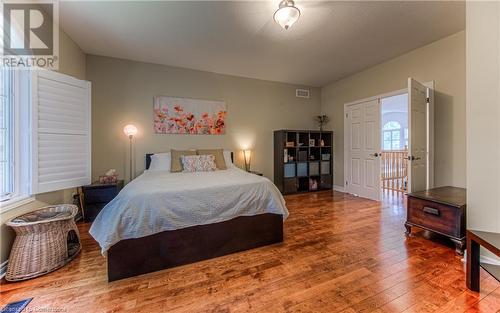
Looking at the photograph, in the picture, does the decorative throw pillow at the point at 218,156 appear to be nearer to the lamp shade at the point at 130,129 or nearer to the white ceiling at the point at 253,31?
the lamp shade at the point at 130,129

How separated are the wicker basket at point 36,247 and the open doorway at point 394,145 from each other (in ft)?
16.1

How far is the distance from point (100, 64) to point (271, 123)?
347cm

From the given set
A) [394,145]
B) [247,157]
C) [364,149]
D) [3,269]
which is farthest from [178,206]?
[394,145]

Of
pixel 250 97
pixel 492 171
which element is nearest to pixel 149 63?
pixel 250 97

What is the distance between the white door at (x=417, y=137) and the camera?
271cm

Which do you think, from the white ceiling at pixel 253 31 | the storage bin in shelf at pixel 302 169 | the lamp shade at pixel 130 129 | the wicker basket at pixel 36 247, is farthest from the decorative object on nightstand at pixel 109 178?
the storage bin in shelf at pixel 302 169

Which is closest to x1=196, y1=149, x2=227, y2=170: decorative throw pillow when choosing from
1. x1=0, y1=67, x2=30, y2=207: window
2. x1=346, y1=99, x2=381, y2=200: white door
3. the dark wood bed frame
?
the dark wood bed frame

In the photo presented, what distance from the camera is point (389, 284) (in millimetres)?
1610

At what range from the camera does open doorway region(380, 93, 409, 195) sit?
4.98 m

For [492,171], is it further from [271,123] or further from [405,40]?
[271,123]

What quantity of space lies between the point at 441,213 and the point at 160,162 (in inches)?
151

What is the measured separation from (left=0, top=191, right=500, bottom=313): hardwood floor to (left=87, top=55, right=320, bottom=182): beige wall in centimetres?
191

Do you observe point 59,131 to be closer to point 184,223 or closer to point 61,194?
point 61,194

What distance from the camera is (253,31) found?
9.05 feet
